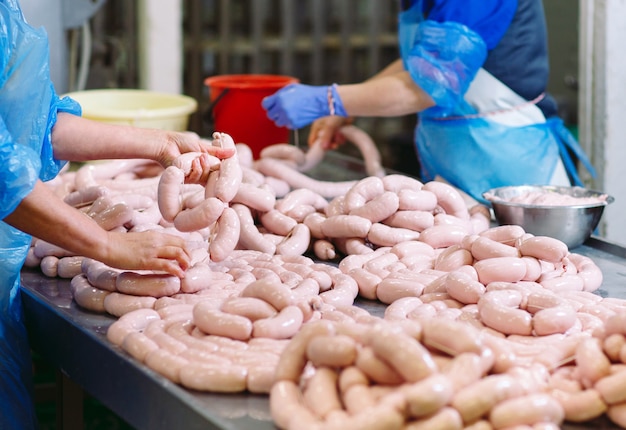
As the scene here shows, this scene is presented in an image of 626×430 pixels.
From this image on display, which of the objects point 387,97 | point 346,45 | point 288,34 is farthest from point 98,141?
point 346,45

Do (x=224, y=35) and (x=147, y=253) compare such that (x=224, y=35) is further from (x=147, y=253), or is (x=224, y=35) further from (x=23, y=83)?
(x=147, y=253)

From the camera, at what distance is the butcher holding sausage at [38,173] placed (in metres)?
2.14

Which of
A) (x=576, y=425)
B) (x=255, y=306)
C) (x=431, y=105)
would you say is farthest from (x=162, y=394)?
(x=431, y=105)

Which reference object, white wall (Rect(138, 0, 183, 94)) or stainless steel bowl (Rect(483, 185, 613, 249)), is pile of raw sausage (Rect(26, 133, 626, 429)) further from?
white wall (Rect(138, 0, 183, 94))

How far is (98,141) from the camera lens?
271cm

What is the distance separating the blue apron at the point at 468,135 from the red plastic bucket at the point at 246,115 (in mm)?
797

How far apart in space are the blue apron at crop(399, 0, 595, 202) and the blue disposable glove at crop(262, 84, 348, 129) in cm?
36

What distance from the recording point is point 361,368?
5.40ft

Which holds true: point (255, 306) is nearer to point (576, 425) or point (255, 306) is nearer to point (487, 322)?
point (487, 322)

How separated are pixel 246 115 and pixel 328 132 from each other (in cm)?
46

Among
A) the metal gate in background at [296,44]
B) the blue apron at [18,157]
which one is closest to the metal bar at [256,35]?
the metal gate in background at [296,44]

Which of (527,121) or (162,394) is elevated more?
(527,121)

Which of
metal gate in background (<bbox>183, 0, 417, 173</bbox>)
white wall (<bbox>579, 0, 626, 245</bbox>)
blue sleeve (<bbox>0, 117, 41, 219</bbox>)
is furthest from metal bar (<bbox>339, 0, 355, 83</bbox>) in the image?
blue sleeve (<bbox>0, 117, 41, 219</bbox>)

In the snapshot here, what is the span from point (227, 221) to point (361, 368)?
100 centimetres
